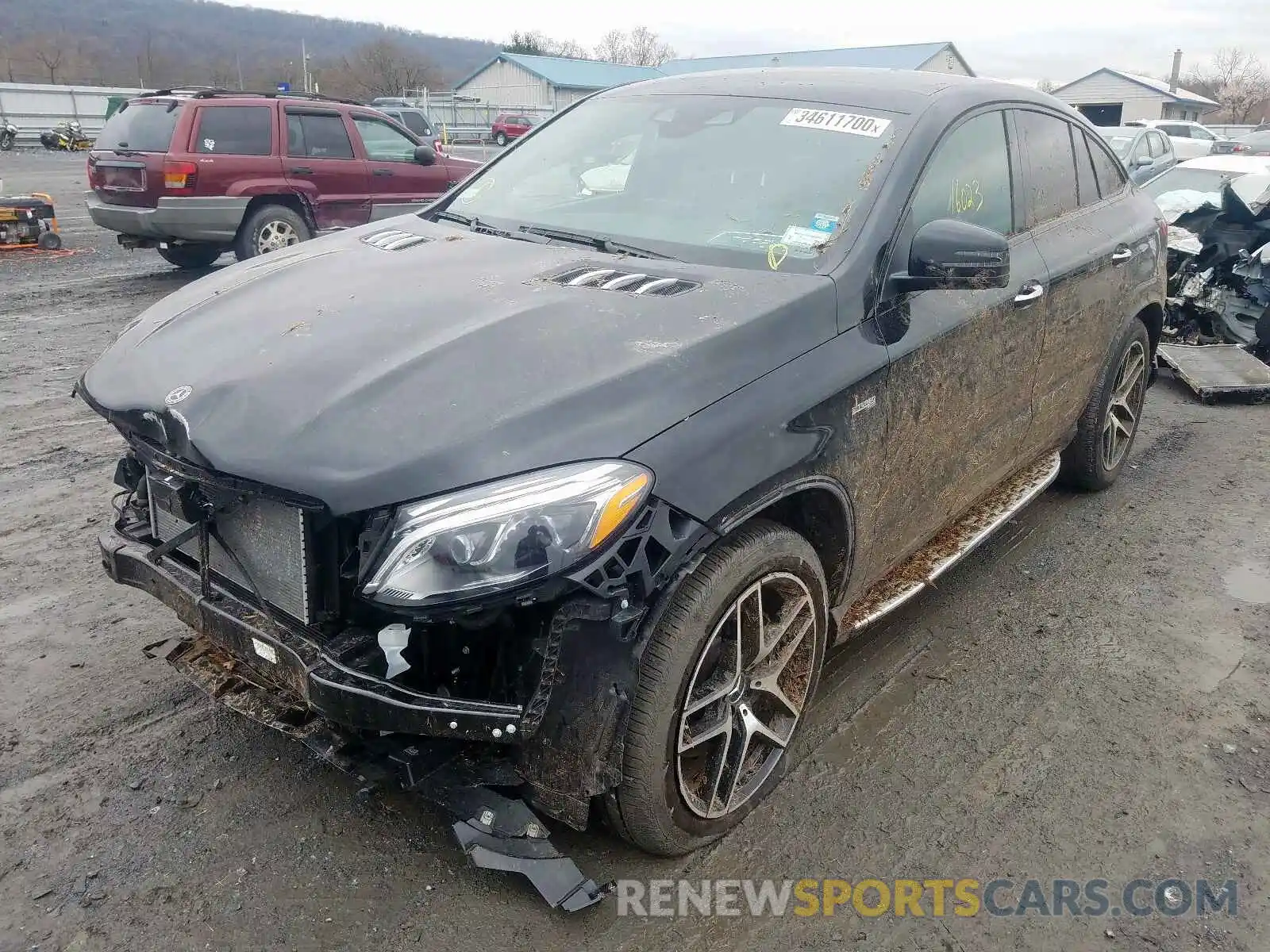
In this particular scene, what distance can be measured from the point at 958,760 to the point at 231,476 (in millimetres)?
2258

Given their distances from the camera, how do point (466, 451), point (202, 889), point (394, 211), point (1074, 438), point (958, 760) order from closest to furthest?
point (466, 451) → point (202, 889) → point (958, 760) → point (1074, 438) → point (394, 211)

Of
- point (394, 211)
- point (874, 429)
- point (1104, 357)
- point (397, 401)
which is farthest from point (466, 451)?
point (394, 211)

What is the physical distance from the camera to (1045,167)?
13.1 feet

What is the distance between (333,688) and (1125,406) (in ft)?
14.5

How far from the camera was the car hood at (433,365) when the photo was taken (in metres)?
2.06

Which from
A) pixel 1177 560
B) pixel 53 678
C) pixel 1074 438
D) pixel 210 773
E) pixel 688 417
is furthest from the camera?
pixel 1074 438

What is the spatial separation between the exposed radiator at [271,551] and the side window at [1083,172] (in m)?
3.68

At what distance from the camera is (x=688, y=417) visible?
7.34 ft

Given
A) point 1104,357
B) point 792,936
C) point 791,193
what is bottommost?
point 792,936

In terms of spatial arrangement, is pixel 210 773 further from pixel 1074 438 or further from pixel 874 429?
pixel 1074 438

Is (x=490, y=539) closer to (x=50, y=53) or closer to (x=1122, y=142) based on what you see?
(x=1122, y=142)

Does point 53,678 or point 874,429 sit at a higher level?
point 874,429

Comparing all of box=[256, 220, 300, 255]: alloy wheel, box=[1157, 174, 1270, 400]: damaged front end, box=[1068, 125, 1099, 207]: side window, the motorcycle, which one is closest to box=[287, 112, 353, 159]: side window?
box=[256, 220, 300, 255]: alloy wheel

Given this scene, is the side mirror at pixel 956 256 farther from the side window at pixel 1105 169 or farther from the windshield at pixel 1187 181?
the windshield at pixel 1187 181
